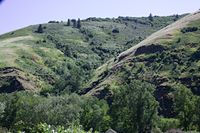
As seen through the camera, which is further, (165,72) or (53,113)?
(165,72)

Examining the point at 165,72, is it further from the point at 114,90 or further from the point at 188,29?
the point at 188,29

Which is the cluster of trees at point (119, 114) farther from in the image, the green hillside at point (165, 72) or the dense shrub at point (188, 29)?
the dense shrub at point (188, 29)

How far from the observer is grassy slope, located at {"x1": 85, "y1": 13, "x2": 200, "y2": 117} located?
131 meters

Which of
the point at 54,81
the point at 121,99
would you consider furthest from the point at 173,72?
the point at 54,81

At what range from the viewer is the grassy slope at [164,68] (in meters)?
131

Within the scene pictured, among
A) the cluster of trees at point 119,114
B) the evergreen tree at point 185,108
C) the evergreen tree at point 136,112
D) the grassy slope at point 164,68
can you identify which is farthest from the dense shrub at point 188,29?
the evergreen tree at point 136,112

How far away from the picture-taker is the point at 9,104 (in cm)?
11012

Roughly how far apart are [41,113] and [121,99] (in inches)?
745

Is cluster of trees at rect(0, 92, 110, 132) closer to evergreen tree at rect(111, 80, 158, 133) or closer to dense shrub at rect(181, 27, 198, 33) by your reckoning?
evergreen tree at rect(111, 80, 158, 133)

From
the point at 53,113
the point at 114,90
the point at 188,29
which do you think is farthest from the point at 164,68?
the point at 53,113

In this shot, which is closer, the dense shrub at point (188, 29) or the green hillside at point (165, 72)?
the green hillside at point (165, 72)

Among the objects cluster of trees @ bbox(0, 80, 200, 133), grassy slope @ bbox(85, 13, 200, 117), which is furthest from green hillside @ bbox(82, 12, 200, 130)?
cluster of trees @ bbox(0, 80, 200, 133)

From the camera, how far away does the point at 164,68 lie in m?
146

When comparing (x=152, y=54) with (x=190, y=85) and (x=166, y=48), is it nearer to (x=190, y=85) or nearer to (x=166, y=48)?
(x=166, y=48)
